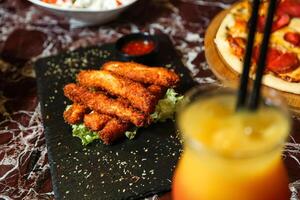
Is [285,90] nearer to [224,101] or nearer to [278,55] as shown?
[278,55]

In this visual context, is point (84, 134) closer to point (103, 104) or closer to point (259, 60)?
point (103, 104)

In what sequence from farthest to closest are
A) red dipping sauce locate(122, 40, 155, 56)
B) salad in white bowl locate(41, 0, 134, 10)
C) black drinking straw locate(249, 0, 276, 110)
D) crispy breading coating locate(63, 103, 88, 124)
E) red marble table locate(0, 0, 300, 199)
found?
salad in white bowl locate(41, 0, 134, 10) < red dipping sauce locate(122, 40, 155, 56) < crispy breading coating locate(63, 103, 88, 124) < red marble table locate(0, 0, 300, 199) < black drinking straw locate(249, 0, 276, 110)

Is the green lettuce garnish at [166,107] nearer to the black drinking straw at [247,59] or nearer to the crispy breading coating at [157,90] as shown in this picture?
the crispy breading coating at [157,90]

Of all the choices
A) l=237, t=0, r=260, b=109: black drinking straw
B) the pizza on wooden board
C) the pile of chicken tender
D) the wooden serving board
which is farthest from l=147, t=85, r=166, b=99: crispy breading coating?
l=237, t=0, r=260, b=109: black drinking straw

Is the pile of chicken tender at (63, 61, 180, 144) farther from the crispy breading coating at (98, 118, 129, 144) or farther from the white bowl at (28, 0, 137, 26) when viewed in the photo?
the white bowl at (28, 0, 137, 26)

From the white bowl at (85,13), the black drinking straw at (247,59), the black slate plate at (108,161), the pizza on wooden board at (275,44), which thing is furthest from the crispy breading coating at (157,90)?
the black drinking straw at (247,59)

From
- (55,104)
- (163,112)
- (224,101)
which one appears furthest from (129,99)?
(224,101)

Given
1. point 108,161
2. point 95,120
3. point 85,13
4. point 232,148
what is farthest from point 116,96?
point 232,148
